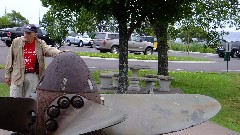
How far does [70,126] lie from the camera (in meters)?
3.12

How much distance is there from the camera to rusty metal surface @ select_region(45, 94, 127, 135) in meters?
2.85

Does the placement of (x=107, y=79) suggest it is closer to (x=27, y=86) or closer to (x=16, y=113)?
(x=27, y=86)

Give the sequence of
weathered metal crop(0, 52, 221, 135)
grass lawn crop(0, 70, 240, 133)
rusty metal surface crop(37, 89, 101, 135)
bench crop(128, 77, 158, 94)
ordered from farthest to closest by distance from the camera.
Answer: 1. bench crop(128, 77, 158, 94)
2. grass lawn crop(0, 70, 240, 133)
3. rusty metal surface crop(37, 89, 101, 135)
4. weathered metal crop(0, 52, 221, 135)

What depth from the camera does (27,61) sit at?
5930 millimetres

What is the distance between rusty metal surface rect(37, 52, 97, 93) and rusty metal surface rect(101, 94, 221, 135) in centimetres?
39

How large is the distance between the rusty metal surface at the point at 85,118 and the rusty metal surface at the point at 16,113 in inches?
6.0

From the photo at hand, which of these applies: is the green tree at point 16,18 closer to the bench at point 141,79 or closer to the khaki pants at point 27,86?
the bench at point 141,79

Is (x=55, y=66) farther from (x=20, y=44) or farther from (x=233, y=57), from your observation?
(x=233, y=57)

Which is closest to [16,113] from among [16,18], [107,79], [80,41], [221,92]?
[107,79]

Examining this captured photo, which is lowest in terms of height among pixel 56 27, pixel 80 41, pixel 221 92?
pixel 221 92

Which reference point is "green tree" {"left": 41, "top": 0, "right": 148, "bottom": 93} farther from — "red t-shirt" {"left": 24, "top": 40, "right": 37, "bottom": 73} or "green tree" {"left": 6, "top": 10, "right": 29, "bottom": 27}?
"green tree" {"left": 6, "top": 10, "right": 29, "bottom": 27}

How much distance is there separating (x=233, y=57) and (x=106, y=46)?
11289mm

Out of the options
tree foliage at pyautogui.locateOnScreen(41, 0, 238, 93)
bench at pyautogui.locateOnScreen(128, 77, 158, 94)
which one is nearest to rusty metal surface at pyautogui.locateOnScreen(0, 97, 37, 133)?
tree foliage at pyautogui.locateOnScreen(41, 0, 238, 93)

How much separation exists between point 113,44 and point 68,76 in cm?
3146
